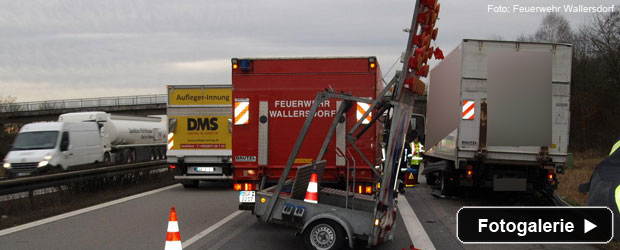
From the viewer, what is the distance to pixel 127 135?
3434 cm

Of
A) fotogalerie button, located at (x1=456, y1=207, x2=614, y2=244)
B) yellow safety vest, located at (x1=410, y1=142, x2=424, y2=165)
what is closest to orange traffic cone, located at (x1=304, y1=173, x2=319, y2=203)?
fotogalerie button, located at (x1=456, y1=207, x2=614, y2=244)

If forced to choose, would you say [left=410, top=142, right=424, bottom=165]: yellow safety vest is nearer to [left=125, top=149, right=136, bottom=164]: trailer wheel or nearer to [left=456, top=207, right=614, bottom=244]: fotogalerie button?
[left=456, top=207, right=614, bottom=244]: fotogalerie button

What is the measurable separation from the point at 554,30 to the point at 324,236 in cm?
4213

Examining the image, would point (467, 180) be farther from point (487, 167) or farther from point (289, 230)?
point (289, 230)

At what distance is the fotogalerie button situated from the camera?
3.97 meters

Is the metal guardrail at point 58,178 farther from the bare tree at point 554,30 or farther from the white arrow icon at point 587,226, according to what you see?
the bare tree at point 554,30

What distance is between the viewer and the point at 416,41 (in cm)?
681

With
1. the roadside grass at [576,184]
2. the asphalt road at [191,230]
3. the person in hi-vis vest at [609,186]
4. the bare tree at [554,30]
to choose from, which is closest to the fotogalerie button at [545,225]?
the person in hi-vis vest at [609,186]

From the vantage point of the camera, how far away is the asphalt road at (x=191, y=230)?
8.44 m

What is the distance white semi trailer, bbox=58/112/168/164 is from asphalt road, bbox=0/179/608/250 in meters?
18.5

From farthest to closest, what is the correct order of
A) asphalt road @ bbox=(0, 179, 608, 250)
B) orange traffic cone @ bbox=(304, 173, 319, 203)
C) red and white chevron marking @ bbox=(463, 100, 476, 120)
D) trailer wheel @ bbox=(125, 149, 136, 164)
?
trailer wheel @ bbox=(125, 149, 136, 164) < red and white chevron marking @ bbox=(463, 100, 476, 120) < asphalt road @ bbox=(0, 179, 608, 250) < orange traffic cone @ bbox=(304, 173, 319, 203)

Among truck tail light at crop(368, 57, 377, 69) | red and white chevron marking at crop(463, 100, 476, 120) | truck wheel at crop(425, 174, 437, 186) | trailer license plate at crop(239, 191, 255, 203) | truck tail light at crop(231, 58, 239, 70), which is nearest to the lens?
trailer license plate at crop(239, 191, 255, 203)

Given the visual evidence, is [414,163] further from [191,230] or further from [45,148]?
[45,148]

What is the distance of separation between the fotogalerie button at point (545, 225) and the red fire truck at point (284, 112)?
5.49 metres
